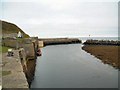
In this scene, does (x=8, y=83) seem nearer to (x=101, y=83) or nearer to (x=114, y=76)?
(x=101, y=83)

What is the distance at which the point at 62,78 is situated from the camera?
19.0 metres

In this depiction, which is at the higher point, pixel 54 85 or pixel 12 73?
pixel 12 73

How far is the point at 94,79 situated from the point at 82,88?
347cm

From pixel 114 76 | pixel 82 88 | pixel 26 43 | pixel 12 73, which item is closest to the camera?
pixel 12 73

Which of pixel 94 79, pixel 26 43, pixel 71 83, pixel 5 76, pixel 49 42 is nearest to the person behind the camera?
pixel 5 76

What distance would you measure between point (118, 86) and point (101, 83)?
1.55m

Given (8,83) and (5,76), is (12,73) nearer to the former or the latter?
(5,76)

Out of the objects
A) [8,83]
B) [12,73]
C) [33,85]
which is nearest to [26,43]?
[33,85]

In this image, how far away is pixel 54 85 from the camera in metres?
16.3

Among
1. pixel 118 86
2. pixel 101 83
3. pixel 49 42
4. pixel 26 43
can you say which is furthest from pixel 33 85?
pixel 49 42

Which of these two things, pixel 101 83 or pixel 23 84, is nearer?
pixel 23 84

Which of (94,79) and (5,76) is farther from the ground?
(5,76)

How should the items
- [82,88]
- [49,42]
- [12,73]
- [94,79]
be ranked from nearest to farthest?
1. [12,73]
2. [82,88]
3. [94,79]
4. [49,42]

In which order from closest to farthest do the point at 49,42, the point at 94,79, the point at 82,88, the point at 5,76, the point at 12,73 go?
the point at 5,76, the point at 12,73, the point at 82,88, the point at 94,79, the point at 49,42
